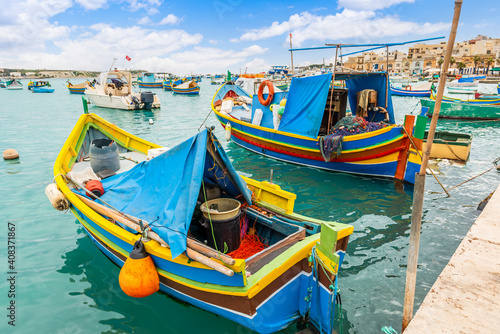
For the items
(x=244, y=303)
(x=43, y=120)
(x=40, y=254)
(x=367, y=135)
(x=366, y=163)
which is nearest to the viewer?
(x=244, y=303)

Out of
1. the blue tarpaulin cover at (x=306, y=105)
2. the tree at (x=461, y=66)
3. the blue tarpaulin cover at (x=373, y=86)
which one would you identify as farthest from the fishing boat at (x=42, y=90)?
the tree at (x=461, y=66)

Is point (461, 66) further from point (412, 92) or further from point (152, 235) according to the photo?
point (152, 235)

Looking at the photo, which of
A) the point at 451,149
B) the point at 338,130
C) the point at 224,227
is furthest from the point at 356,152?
the point at 224,227

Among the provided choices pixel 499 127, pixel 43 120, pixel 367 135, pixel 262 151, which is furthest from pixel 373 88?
pixel 43 120

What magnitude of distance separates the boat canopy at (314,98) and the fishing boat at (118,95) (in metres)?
22.5

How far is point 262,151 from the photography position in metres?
13.0

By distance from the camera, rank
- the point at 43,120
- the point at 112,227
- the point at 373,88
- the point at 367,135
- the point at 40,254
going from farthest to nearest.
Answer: the point at 43,120 < the point at 373,88 < the point at 367,135 < the point at 40,254 < the point at 112,227

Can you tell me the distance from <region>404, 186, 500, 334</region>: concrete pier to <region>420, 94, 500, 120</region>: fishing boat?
1990cm

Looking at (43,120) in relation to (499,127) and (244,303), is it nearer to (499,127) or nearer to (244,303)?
(244,303)

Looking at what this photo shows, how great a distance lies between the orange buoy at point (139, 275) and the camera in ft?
13.3

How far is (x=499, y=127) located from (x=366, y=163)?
52.4 feet

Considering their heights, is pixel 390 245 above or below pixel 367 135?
below

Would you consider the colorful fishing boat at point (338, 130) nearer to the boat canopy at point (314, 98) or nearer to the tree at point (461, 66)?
the boat canopy at point (314, 98)

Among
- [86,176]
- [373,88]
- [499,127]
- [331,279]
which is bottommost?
[499,127]
